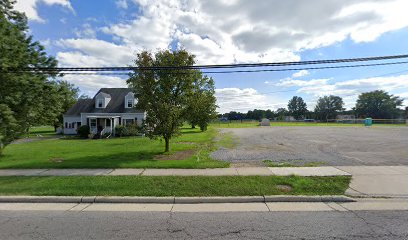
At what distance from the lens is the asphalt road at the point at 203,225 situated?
4242 millimetres

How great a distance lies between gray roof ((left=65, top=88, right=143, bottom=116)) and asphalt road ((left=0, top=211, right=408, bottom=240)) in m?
27.4

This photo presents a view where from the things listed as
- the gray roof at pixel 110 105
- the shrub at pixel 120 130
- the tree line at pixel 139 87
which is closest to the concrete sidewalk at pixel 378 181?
the tree line at pixel 139 87

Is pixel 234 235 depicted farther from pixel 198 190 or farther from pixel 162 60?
pixel 162 60

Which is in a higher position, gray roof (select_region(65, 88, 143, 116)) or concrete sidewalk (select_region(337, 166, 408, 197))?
gray roof (select_region(65, 88, 143, 116))

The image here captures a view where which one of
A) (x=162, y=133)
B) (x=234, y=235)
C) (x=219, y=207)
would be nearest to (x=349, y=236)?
(x=234, y=235)

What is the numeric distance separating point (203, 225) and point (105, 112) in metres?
30.5

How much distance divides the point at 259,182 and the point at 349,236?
327 centimetres

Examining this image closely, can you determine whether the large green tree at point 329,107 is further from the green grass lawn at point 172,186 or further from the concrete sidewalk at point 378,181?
the green grass lawn at point 172,186

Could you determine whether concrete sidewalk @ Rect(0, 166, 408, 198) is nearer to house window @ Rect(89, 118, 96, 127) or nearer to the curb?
the curb

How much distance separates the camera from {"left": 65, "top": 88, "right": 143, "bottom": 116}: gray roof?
32281mm

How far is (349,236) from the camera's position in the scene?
164 inches

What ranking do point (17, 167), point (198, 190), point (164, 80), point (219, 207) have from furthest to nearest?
point (164, 80) → point (17, 167) → point (198, 190) → point (219, 207)

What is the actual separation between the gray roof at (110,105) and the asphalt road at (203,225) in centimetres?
→ 2738

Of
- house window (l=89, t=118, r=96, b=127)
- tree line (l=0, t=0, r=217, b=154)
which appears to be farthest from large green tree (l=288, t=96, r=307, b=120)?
tree line (l=0, t=0, r=217, b=154)
